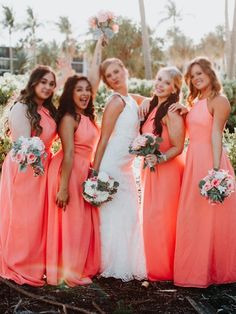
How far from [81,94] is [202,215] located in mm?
1897

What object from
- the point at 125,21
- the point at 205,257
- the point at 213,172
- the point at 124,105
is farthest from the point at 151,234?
the point at 125,21

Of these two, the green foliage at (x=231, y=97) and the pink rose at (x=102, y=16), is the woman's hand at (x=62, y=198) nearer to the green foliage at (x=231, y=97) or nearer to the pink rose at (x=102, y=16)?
the pink rose at (x=102, y=16)

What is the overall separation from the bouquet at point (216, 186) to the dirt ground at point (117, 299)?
1036mm

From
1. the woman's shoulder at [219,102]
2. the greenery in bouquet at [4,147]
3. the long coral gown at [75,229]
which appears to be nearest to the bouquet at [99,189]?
the long coral gown at [75,229]

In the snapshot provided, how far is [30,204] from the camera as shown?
5.95 m

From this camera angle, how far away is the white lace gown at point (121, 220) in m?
6.18

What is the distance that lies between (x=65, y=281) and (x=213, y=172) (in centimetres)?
196

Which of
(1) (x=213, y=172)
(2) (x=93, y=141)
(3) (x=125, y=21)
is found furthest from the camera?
(3) (x=125, y=21)

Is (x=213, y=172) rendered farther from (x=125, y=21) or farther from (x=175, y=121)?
(x=125, y=21)

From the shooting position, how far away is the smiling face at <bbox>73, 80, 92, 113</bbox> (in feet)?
19.7

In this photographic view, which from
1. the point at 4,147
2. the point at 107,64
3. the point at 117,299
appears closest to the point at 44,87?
the point at 107,64

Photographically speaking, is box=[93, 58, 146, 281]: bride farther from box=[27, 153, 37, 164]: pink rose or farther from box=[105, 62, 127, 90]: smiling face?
box=[27, 153, 37, 164]: pink rose

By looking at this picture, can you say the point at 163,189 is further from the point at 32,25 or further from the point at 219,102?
the point at 32,25

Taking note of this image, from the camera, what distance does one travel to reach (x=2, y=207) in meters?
6.13
